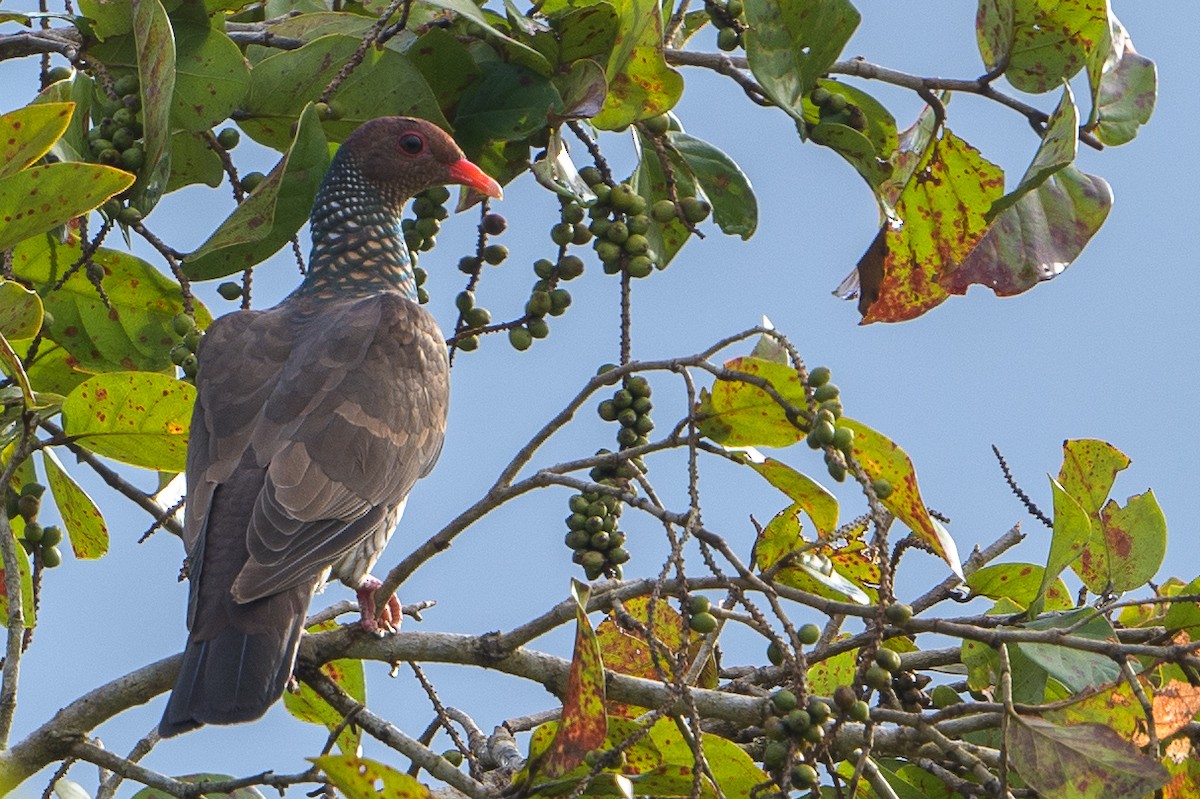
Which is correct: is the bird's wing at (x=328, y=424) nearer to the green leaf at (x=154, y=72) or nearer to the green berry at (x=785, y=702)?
the green leaf at (x=154, y=72)

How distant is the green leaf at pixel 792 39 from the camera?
2.57 meters

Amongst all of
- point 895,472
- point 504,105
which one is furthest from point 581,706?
point 504,105

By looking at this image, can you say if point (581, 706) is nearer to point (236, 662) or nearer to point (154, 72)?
point (236, 662)

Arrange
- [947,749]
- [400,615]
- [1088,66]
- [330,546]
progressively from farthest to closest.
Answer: [400,615] → [330,546] → [1088,66] → [947,749]

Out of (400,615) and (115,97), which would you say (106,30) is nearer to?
(115,97)

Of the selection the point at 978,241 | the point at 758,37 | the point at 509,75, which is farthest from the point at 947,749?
the point at 509,75

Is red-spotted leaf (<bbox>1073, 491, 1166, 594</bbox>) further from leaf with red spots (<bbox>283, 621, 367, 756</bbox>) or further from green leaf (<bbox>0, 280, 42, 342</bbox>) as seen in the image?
green leaf (<bbox>0, 280, 42, 342</bbox>)

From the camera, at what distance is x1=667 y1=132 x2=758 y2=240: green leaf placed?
313 cm

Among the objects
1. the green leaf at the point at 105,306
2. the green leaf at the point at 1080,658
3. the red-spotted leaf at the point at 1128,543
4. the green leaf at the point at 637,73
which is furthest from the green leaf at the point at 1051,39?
the green leaf at the point at 105,306

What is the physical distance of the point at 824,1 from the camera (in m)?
2.58

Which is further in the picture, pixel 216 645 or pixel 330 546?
pixel 330 546

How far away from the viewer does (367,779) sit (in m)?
1.79

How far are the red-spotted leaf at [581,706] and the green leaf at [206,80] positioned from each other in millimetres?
1322

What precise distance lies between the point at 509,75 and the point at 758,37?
52cm
